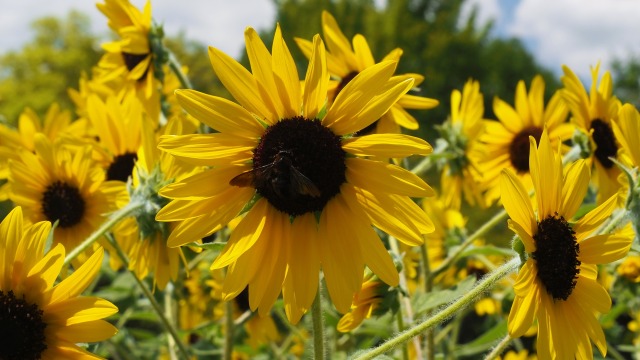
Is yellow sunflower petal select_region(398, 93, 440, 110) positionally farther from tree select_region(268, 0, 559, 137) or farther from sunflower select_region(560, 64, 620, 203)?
tree select_region(268, 0, 559, 137)

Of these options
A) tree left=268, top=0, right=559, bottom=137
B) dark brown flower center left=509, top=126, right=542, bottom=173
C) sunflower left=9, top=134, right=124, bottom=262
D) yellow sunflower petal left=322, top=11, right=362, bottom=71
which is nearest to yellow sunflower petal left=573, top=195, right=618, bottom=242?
yellow sunflower petal left=322, top=11, right=362, bottom=71

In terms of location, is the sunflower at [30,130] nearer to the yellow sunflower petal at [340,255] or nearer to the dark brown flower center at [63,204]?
the dark brown flower center at [63,204]

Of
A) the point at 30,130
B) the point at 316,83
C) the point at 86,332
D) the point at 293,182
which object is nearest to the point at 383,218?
the point at 293,182

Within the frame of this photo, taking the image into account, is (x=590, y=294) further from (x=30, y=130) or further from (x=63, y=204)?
(x=30, y=130)

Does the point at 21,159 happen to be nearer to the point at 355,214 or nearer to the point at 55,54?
the point at 355,214

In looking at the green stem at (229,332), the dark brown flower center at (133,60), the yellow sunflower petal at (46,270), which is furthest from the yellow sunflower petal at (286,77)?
the dark brown flower center at (133,60)
